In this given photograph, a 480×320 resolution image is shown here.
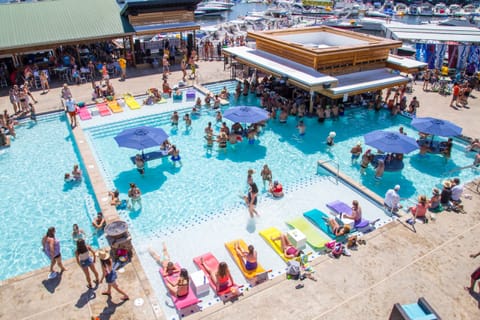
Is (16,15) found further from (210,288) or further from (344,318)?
(344,318)

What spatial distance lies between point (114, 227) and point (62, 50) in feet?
70.5

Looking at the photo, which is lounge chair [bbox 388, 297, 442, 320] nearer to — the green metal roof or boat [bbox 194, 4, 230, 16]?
the green metal roof

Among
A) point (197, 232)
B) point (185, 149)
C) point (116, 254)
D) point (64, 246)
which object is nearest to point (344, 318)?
point (197, 232)

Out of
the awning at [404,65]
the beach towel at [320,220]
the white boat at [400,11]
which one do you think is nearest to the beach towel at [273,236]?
the beach towel at [320,220]

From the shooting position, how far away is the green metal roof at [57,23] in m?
22.7

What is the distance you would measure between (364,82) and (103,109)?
45.3 ft

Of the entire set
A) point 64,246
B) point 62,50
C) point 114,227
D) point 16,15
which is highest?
point 16,15

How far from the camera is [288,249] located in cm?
1006

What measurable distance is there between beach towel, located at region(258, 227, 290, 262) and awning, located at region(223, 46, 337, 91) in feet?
29.7

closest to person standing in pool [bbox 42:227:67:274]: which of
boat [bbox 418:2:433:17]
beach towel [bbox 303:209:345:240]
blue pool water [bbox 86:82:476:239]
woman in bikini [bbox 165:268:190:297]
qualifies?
blue pool water [bbox 86:82:476:239]

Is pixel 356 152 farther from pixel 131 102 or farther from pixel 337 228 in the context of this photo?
pixel 131 102

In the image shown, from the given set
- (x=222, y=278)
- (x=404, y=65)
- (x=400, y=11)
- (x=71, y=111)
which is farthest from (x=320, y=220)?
(x=400, y=11)

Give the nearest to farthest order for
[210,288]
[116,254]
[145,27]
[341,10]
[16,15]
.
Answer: [210,288]
[116,254]
[16,15]
[145,27]
[341,10]

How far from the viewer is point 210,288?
9031mm
